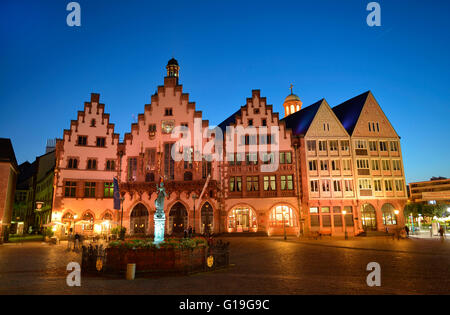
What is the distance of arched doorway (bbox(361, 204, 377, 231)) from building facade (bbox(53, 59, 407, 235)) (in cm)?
14

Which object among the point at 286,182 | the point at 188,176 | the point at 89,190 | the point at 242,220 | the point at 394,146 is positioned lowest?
the point at 242,220

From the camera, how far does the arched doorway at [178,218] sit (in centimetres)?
4456

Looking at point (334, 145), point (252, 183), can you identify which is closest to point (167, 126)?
point (252, 183)

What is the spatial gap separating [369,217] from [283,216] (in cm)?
1198

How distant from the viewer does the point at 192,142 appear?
1810 inches

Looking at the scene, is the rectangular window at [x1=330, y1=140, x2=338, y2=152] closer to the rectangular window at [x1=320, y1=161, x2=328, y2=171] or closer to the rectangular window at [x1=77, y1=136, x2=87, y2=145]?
the rectangular window at [x1=320, y1=161, x2=328, y2=171]

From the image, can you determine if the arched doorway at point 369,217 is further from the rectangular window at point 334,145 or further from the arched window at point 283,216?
the arched window at point 283,216

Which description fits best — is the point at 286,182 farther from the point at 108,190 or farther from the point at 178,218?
the point at 108,190

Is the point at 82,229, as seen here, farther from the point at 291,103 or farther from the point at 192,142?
the point at 291,103

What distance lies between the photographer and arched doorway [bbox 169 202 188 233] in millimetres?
44562

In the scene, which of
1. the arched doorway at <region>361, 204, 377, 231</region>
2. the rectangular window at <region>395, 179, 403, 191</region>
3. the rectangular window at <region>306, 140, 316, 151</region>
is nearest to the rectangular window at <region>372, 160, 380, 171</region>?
the rectangular window at <region>395, 179, 403, 191</region>

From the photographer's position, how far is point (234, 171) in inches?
1802

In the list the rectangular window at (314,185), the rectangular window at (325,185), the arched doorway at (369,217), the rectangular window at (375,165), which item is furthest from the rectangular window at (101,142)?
the rectangular window at (375,165)
